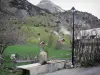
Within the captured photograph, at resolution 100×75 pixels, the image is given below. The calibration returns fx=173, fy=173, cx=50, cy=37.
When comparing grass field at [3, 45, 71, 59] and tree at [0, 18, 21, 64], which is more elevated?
tree at [0, 18, 21, 64]

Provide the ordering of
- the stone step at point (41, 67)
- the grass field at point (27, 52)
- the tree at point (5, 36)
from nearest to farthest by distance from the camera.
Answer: the stone step at point (41, 67) < the tree at point (5, 36) < the grass field at point (27, 52)

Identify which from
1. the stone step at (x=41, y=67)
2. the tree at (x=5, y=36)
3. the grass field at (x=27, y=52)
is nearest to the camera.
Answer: the stone step at (x=41, y=67)

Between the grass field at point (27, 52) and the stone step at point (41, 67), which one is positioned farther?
the grass field at point (27, 52)

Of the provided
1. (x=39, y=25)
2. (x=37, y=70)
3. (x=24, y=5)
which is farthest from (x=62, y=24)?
(x=37, y=70)

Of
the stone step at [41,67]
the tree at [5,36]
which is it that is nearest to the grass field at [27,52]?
the tree at [5,36]

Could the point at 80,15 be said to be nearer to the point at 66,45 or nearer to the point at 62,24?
the point at 62,24

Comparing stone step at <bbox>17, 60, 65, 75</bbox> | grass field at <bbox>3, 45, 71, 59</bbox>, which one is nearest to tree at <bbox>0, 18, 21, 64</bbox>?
grass field at <bbox>3, 45, 71, 59</bbox>

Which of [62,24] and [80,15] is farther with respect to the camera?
[80,15]

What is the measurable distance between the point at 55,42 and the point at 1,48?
828 inches

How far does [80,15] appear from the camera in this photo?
90.4 metres

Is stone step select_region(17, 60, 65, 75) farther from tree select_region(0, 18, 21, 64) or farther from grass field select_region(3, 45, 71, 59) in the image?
grass field select_region(3, 45, 71, 59)

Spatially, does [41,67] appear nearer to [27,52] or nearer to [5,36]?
[5,36]

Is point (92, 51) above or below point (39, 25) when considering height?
below

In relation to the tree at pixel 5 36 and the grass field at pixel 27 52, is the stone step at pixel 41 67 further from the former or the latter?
the grass field at pixel 27 52
